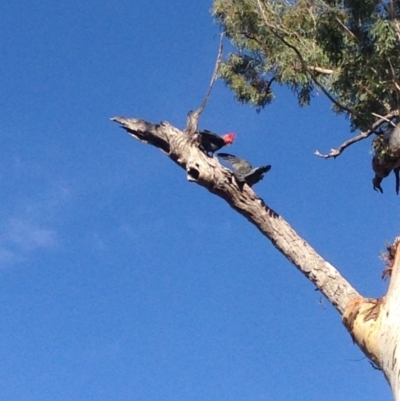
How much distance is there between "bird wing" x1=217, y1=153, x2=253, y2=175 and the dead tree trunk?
0.27ft

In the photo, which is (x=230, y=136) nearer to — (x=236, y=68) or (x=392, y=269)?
(x=392, y=269)

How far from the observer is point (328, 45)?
359 inches

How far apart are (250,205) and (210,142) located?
60cm

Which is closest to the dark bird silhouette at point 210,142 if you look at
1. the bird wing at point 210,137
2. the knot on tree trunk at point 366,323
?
the bird wing at point 210,137

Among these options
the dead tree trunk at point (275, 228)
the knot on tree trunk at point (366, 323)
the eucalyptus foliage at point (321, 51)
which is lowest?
the knot on tree trunk at point (366, 323)

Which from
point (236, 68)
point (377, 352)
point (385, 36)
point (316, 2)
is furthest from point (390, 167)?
point (236, 68)

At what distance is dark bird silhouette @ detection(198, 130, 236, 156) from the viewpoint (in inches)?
296

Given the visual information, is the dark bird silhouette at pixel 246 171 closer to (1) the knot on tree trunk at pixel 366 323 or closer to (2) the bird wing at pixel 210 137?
(2) the bird wing at pixel 210 137

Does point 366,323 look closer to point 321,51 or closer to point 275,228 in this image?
point 275,228

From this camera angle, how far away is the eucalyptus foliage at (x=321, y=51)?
8.62m

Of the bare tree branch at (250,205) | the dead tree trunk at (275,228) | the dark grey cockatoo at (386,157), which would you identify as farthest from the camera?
the dark grey cockatoo at (386,157)

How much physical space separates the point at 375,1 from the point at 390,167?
176cm

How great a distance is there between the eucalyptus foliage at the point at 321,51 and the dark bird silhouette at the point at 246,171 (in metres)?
1.22

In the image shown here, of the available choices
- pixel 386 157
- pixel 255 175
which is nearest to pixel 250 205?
pixel 255 175
